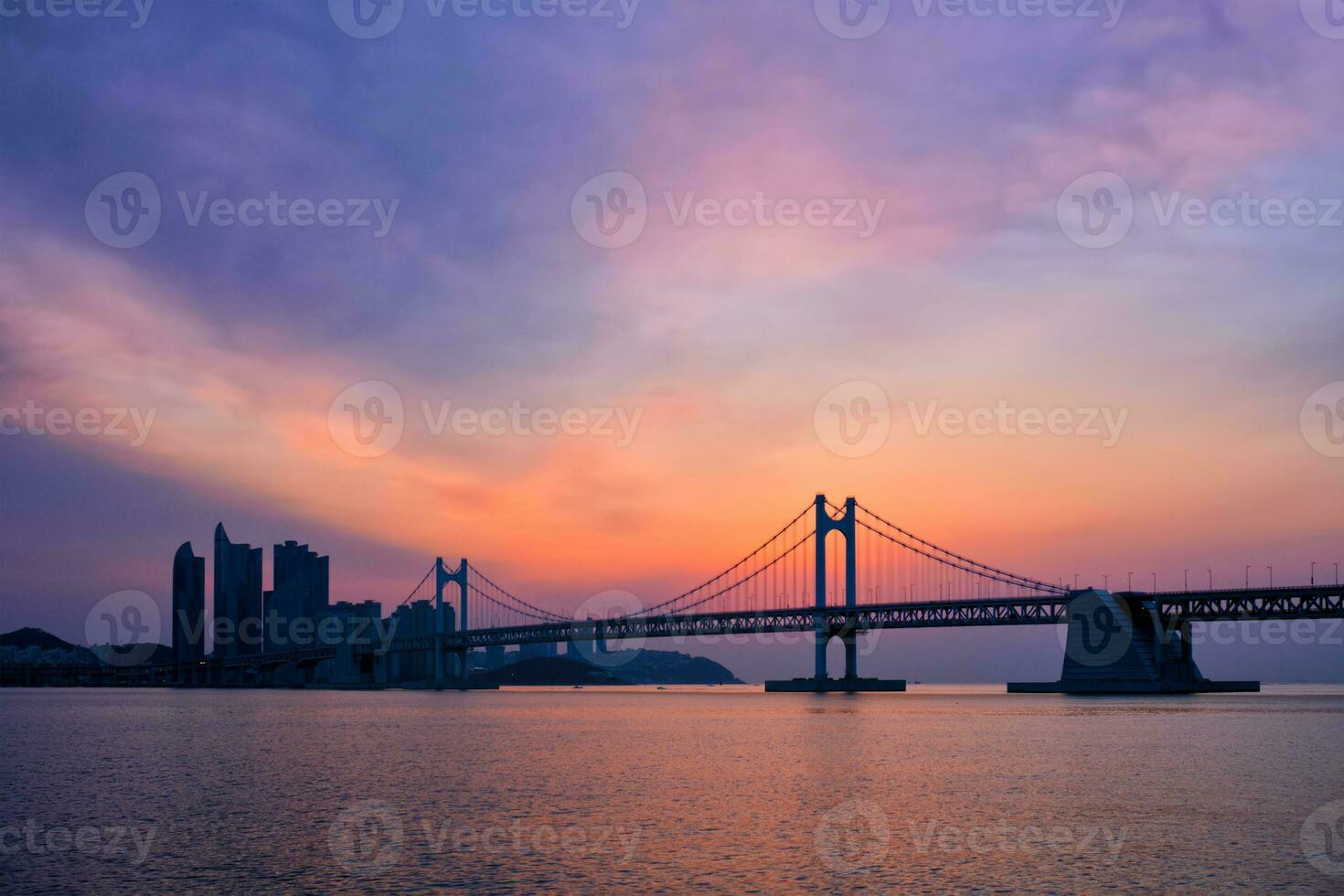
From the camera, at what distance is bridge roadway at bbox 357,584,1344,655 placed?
97188 millimetres

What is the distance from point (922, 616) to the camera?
371ft

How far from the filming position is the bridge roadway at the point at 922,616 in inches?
3826

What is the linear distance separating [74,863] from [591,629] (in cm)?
10964

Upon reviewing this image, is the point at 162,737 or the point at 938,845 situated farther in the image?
the point at 162,737

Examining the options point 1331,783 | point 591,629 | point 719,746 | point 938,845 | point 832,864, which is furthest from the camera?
point 591,629

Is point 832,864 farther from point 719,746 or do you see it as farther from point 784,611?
point 784,611

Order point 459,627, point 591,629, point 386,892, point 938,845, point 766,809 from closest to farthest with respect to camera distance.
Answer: point 386,892, point 938,845, point 766,809, point 591,629, point 459,627

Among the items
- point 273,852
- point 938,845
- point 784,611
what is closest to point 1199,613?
point 784,611

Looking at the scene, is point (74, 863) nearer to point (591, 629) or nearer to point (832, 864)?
point (832, 864)

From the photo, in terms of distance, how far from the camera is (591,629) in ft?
433

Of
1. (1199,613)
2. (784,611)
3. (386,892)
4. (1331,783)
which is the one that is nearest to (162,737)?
(386,892)

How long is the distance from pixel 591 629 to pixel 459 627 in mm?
36000

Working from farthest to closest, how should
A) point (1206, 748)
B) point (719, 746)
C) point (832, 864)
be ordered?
point (719, 746), point (1206, 748), point (832, 864)

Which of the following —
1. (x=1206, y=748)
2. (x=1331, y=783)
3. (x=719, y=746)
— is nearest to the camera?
(x=1331, y=783)
